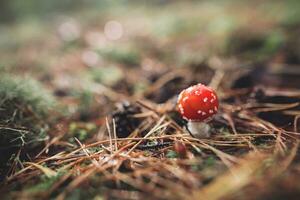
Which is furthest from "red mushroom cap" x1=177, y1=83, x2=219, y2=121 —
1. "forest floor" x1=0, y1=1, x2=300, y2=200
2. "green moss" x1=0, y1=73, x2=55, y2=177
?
"green moss" x1=0, y1=73, x2=55, y2=177

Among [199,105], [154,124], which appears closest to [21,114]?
[154,124]

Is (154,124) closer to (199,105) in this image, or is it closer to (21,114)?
(199,105)

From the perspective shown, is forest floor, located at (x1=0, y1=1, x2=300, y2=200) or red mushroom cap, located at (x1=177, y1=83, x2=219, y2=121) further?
red mushroom cap, located at (x1=177, y1=83, x2=219, y2=121)

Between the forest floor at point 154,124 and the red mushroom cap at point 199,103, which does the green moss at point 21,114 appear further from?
the red mushroom cap at point 199,103

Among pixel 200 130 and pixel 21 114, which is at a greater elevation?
pixel 21 114

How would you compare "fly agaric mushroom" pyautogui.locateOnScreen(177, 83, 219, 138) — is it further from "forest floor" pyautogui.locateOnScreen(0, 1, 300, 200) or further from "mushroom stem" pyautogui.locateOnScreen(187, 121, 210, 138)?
"forest floor" pyautogui.locateOnScreen(0, 1, 300, 200)

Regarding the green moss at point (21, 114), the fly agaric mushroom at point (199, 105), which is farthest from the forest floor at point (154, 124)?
the fly agaric mushroom at point (199, 105)
